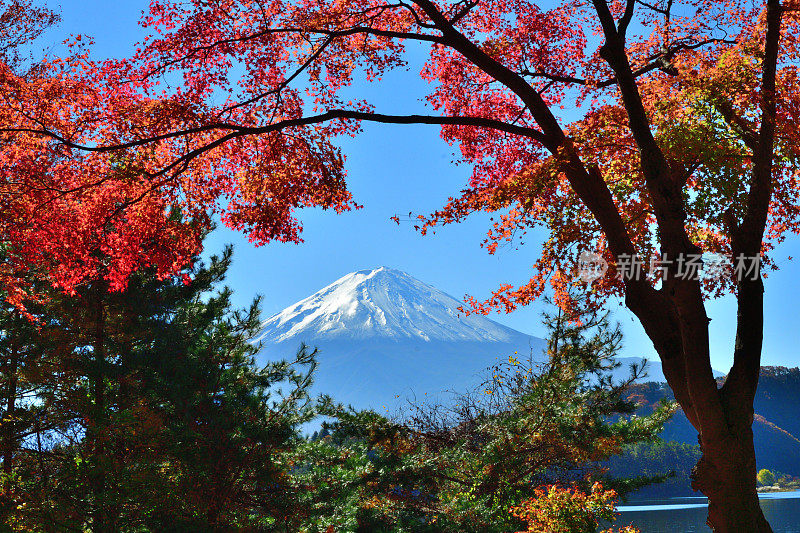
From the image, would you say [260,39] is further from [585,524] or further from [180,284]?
[180,284]

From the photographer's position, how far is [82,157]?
6.39 meters

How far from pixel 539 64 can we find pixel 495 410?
7.04 m

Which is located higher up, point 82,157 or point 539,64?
point 539,64

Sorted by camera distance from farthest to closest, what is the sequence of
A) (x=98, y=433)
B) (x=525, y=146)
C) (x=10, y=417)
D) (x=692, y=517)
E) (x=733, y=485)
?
(x=692, y=517) < (x=10, y=417) < (x=98, y=433) < (x=525, y=146) < (x=733, y=485)

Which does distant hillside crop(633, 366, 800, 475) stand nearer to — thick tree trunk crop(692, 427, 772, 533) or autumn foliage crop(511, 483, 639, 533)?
autumn foliage crop(511, 483, 639, 533)

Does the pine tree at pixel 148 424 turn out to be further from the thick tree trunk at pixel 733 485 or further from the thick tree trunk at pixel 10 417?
the thick tree trunk at pixel 733 485

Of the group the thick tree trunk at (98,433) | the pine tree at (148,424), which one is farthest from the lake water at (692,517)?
the thick tree trunk at (98,433)

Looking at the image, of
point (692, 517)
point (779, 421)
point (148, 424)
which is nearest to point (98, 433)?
point (148, 424)

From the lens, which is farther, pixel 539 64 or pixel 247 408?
pixel 247 408

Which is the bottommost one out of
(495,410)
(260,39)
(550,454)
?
(550,454)

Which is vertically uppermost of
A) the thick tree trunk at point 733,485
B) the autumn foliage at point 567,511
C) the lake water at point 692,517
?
the thick tree trunk at point 733,485

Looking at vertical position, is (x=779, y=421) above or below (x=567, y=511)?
above

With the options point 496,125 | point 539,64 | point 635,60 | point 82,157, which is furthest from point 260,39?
point 635,60

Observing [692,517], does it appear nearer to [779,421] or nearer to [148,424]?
[779,421]
